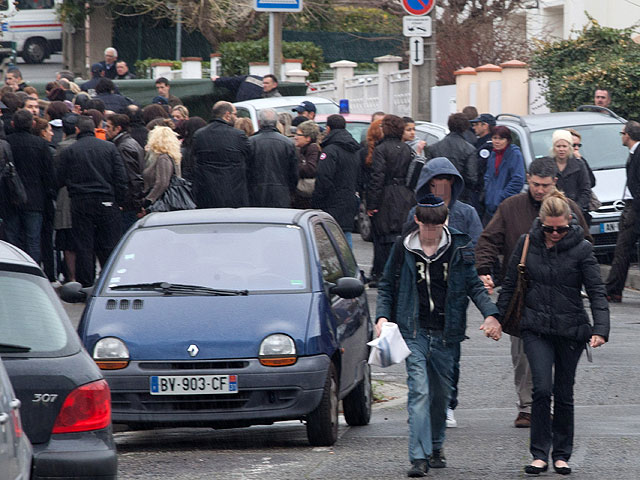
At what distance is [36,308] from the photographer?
6129 millimetres

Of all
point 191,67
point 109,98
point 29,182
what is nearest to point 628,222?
point 29,182

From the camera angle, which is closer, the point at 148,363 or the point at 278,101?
the point at 148,363

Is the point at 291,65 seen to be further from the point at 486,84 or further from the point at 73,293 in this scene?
the point at 73,293

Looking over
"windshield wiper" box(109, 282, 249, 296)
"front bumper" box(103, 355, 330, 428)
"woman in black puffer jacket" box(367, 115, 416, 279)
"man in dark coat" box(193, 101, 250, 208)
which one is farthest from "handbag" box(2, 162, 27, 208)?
"front bumper" box(103, 355, 330, 428)

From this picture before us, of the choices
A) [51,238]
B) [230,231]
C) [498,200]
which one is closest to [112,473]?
[230,231]

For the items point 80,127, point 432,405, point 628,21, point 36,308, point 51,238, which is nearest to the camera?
point 36,308

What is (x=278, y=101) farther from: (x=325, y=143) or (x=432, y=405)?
(x=432, y=405)

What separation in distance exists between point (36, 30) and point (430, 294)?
4072cm

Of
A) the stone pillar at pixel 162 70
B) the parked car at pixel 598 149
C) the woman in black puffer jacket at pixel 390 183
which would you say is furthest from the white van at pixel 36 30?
the woman in black puffer jacket at pixel 390 183

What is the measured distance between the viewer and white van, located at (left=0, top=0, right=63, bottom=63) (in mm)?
46562

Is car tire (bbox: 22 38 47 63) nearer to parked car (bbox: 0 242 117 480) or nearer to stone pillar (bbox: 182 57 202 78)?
stone pillar (bbox: 182 57 202 78)

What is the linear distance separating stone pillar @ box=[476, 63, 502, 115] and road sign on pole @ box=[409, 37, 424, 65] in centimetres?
627

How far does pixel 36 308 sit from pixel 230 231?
11.8 feet

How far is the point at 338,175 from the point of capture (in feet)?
52.6
